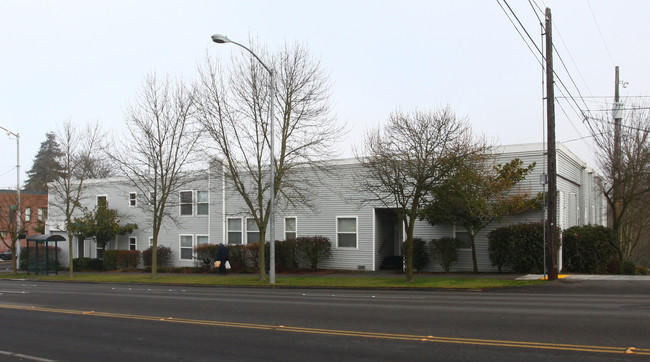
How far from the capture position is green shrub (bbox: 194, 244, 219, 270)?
3022cm

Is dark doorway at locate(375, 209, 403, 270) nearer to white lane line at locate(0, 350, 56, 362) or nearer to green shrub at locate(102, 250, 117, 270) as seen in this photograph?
green shrub at locate(102, 250, 117, 270)

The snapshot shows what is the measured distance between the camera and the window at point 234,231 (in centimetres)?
3119

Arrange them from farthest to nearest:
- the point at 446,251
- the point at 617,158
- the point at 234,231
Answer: the point at 234,231 → the point at 617,158 → the point at 446,251

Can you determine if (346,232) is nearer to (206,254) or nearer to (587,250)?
(206,254)

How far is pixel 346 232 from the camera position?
89.5ft

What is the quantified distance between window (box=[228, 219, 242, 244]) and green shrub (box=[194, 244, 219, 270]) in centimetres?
138

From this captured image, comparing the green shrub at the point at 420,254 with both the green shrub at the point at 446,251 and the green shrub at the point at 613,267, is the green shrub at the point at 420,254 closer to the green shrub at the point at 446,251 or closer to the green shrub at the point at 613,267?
the green shrub at the point at 446,251

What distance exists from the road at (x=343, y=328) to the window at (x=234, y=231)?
51.3 ft

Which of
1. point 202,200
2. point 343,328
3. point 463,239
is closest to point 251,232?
point 202,200

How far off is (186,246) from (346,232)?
37.0ft

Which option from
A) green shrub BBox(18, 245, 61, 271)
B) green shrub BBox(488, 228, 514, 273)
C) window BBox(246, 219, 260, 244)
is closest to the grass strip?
green shrub BBox(488, 228, 514, 273)

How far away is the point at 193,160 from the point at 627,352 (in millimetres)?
21434

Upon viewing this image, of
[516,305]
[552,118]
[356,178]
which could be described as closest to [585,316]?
[516,305]

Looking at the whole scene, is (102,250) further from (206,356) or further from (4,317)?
(206,356)
